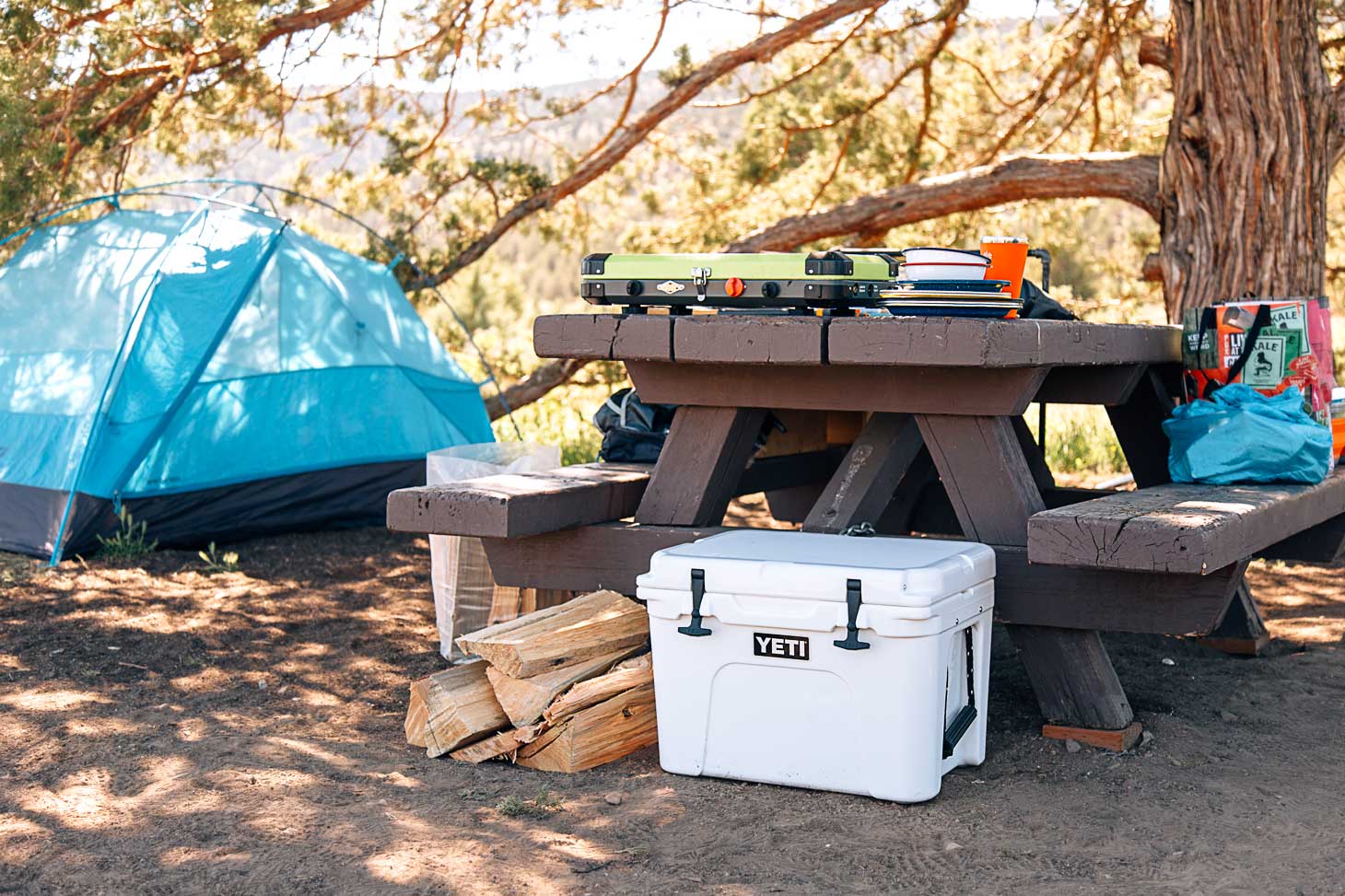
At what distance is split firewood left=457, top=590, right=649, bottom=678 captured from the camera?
3.39 m

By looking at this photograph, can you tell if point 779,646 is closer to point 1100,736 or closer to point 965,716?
point 965,716

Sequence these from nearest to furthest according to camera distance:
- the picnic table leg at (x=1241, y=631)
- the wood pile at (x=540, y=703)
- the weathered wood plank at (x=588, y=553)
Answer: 1. the wood pile at (x=540, y=703)
2. the weathered wood plank at (x=588, y=553)
3. the picnic table leg at (x=1241, y=631)

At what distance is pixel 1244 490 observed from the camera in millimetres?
3549

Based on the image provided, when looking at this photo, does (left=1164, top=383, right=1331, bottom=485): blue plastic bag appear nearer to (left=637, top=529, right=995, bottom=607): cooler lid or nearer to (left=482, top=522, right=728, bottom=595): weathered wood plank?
(left=637, top=529, right=995, bottom=607): cooler lid

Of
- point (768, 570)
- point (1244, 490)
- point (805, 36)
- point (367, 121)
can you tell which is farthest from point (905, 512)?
point (367, 121)

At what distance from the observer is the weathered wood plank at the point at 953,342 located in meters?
3.02

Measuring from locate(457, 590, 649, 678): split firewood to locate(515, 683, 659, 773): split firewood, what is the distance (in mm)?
187

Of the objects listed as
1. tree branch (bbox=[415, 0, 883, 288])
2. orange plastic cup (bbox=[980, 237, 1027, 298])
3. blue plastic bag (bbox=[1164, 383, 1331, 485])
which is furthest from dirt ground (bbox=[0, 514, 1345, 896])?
tree branch (bbox=[415, 0, 883, 288])

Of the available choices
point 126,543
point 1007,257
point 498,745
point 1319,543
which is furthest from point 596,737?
point 126,543

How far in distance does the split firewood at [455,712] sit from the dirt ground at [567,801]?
0.06m

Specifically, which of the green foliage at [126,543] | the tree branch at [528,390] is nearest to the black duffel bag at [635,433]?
the green foliage at [126,543]

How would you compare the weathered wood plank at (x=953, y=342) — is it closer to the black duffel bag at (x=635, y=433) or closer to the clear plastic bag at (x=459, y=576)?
the black duffel bag at (x=635, y=433)

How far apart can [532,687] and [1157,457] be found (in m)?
2.40

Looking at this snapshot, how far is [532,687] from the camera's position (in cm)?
335
